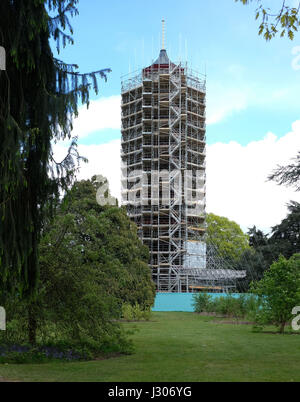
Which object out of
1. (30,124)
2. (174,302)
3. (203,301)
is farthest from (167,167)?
(30,124)

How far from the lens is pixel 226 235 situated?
58.2 m

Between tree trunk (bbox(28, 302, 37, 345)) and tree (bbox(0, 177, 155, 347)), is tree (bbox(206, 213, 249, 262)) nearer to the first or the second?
tree (bbox(0, 177, 155, 347))

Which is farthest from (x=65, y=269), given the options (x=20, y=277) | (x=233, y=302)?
(x=233, y=302)

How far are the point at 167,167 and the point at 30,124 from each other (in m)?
42.8

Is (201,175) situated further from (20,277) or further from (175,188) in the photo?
(20,277)

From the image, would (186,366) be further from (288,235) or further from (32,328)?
(288,235)

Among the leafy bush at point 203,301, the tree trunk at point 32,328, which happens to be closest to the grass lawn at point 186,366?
the tree trunk at point 32,328

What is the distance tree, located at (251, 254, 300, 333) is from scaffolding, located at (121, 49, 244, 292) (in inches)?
1204

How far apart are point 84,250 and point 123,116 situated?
140ft

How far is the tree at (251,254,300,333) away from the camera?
14.9m

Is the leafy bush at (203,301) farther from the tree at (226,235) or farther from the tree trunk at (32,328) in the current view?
the tree at (226,235)

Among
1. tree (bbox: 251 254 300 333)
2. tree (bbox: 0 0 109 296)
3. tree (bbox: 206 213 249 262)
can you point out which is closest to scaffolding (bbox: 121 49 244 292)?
tree (bbox: 206 213 249 262)

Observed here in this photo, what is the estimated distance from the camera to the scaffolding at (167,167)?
4759 cm

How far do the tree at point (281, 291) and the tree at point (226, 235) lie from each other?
134ft
